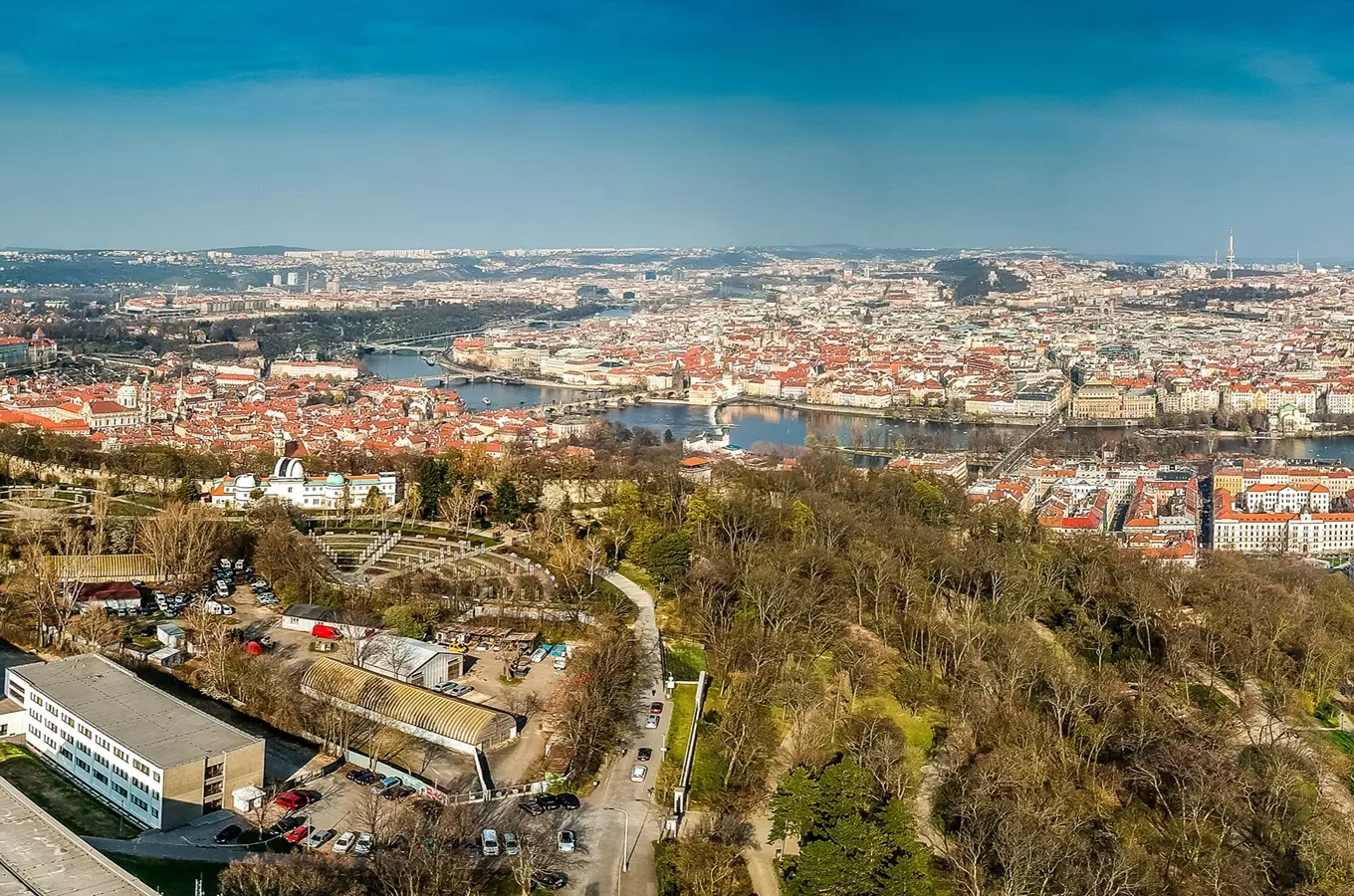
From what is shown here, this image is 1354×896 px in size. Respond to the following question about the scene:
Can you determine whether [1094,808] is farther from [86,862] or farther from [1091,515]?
[1091,515]

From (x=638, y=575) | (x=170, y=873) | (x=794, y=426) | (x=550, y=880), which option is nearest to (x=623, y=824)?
(x=550, y=880)

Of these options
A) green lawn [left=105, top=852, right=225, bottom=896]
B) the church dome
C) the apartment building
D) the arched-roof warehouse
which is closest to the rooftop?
the apartment building

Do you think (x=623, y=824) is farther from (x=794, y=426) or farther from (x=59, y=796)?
(x=794, y=426)

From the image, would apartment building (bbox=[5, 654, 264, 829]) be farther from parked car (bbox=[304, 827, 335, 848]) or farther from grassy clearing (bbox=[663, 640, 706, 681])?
grassy clearing (bbox=[663, 640, 706, 681])

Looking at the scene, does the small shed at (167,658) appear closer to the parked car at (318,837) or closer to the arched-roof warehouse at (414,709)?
the arched-roof warehouse at (414,709)

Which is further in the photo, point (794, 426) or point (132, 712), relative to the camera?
point (794, 426)

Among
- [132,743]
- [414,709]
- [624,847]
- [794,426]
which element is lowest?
[794,426]

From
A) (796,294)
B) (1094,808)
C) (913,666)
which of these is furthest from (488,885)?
(796,294)
